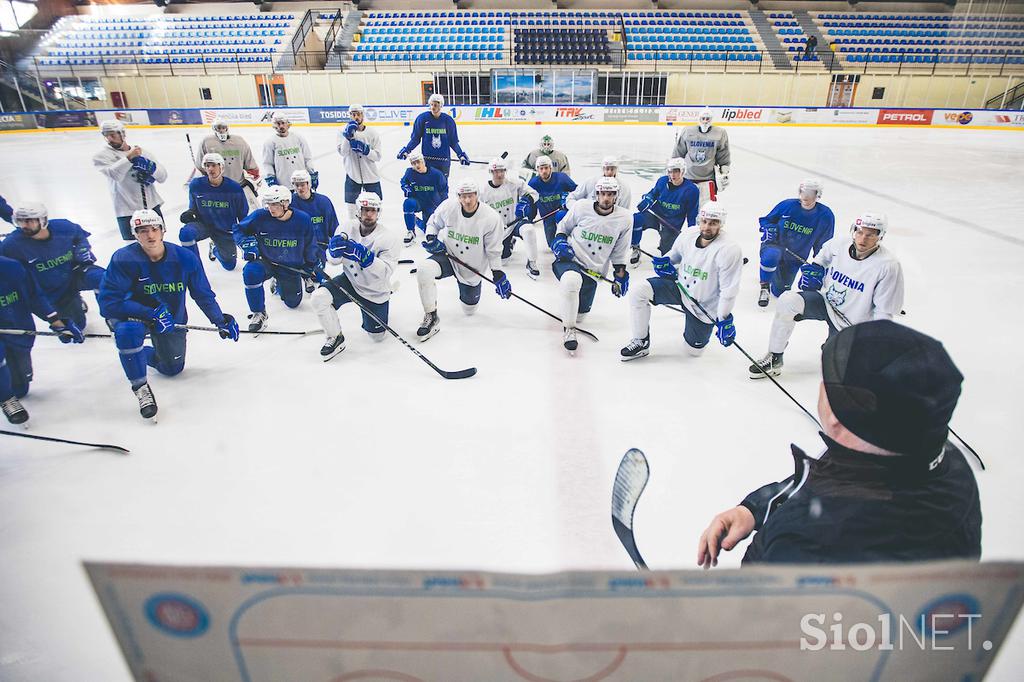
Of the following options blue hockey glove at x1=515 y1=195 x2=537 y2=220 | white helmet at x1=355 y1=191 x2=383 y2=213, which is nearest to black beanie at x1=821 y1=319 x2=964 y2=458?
white helmet at x1=355 y1=191 x2=383 y2=213

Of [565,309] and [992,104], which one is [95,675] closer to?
[565,309]

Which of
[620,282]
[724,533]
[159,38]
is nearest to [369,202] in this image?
[620,282]

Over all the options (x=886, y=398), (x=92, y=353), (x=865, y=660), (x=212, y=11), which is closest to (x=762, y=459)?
(x=886, y=398)

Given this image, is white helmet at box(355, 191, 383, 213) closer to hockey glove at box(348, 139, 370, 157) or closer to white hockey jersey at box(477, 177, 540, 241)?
white hockey jersey at box(477, 177, 540, 241)

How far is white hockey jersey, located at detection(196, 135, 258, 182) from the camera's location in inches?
268

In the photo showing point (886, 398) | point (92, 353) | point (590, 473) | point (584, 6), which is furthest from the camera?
point (584, 6)

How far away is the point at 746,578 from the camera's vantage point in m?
0.58

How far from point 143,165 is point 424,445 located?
5012 mm

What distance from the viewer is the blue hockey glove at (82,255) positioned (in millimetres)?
4555

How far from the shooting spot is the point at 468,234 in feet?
17.3

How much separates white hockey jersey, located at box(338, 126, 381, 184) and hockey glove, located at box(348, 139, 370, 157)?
0.04 metres

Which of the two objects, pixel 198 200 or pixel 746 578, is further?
pixel 198 200

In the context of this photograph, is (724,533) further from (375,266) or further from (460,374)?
(375,266)

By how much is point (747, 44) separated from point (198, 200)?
2562cm
